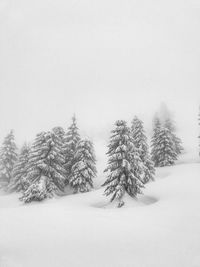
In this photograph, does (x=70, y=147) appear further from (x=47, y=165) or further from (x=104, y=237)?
(x=104, y=237)

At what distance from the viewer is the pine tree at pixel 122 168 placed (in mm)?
21062

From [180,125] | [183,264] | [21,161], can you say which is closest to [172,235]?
[183,264]

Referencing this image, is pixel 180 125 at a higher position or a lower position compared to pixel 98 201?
higher

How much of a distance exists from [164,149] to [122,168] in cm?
2186

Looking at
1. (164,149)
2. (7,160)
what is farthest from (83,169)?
(164,149)

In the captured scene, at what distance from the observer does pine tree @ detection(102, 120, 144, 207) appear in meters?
21.1

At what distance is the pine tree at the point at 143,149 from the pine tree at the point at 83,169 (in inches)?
295

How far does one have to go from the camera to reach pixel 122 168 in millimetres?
21562

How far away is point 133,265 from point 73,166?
73.7 ft

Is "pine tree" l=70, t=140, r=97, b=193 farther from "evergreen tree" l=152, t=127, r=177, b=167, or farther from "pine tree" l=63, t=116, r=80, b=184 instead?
"evergreen tree" l=152, t=127, r=177, b=167

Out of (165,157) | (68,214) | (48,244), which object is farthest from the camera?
(165,157)

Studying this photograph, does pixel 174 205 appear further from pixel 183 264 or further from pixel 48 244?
pixel 48 244

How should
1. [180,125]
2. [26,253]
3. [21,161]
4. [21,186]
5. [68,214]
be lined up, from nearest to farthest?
[26,253] < [68,214] < [21,186] < [21,161] < [180,125]

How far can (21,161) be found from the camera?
3759 centimetres
